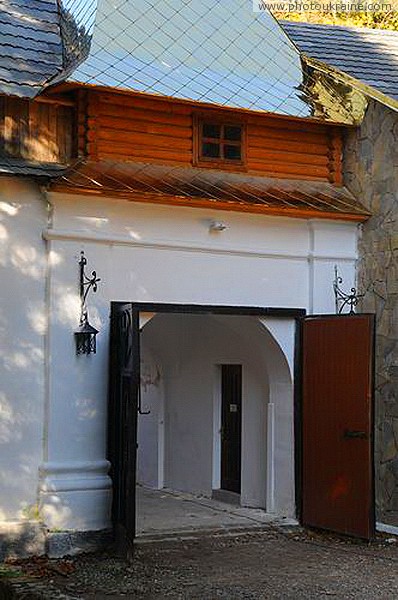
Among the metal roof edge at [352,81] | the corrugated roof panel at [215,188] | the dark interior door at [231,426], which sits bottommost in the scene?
the dark interior door at [231,426]

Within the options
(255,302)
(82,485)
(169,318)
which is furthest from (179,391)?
(82,485)

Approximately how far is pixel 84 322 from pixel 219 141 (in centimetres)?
262

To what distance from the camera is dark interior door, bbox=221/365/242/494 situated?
1262 centimetres

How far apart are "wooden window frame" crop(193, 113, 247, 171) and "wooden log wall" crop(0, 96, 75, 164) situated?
54.3 inches

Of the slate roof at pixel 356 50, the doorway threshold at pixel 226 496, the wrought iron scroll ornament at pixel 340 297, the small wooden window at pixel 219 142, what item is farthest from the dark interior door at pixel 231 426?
the slate roof at pixel 356 50

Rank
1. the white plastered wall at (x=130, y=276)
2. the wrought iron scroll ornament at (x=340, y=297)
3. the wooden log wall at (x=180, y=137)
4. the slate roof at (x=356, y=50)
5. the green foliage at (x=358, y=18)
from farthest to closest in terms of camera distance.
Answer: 1. the green foliage at (x=358, y=18)
2. the slate roof at (x=356, y=50)
3. the wrought iron scroll ornament at (x=340, y=297)
4. the wooden log wall at (x=180, y=137)
5. the white plastered wall at (x=130, y=276)

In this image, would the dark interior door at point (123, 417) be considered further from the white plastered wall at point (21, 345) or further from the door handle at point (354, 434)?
the door handle at point (354, 434)

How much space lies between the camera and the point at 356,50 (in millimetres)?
12523

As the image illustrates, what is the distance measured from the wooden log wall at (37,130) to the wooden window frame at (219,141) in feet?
4.53

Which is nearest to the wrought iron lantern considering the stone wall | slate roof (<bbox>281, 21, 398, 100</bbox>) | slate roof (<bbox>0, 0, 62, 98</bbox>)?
slate roof (<bbox>0, 0, 62, 98</bbox>)

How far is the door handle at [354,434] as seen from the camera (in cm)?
985

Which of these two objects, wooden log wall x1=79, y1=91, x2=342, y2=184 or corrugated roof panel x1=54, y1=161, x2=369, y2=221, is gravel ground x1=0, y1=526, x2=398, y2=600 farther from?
wooden log wall x1=79, y1=91, x2=342, y2=184

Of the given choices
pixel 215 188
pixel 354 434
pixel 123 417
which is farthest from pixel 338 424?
pixel 215 188

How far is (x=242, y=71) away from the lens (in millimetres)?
11086
